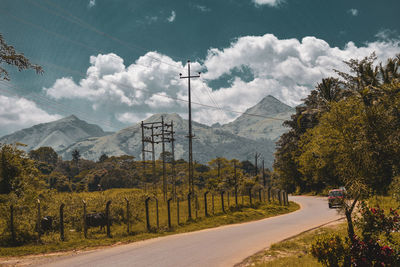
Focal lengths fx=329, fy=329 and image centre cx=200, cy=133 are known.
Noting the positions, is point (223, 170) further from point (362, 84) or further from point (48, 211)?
point (48, 211)

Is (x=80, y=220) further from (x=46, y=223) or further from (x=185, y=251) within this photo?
(x=185, y=251)

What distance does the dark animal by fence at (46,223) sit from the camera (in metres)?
19.5

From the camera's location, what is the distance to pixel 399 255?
30.3 feet

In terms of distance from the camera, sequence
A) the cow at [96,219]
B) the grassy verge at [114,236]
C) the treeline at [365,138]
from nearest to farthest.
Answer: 1. the grassy verge at [114,236]
2. the treeline at [365,138]
3. the cow at [96,219]

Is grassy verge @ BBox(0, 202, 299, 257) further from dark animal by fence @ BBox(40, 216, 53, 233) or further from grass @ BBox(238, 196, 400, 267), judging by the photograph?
grass @ BBox(238, 196, 400, 267)

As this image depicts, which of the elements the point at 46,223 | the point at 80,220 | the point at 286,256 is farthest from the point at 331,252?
the point at 46,223

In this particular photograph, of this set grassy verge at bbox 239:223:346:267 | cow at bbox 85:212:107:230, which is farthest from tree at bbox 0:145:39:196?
grassy verge at bbox 239:223:346:267

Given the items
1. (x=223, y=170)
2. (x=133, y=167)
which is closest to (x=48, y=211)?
(x=223, y=170)

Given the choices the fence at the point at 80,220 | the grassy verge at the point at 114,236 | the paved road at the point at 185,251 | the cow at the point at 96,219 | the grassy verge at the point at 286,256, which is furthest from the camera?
the cow at the point at 96,219

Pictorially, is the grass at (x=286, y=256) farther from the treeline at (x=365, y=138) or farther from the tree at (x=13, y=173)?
the tree at (x=13, y=173)

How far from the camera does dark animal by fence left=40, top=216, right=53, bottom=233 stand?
19.5 meters

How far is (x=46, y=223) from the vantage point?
64.7 ft

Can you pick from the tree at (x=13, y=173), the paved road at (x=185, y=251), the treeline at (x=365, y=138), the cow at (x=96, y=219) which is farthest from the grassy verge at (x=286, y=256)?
the tree at (x=13, y=173)

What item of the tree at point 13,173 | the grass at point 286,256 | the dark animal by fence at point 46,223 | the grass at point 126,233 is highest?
the tree at point 13,173
